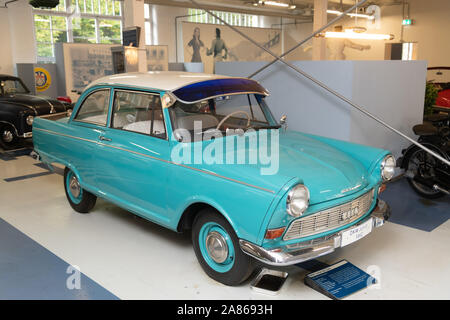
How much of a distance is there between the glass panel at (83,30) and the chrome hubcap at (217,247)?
16.2 meters

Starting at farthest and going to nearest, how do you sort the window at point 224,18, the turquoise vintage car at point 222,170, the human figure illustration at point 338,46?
the window at point 224,18 → the human figure illustration at point 338,46 → the turquoise vintage car at point 222,170

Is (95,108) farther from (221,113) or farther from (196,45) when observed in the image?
(196,45)

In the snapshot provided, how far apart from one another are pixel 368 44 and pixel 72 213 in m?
18.3

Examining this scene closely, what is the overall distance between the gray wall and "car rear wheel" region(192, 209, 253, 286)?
2.98 meters

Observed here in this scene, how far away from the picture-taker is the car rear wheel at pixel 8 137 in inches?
315

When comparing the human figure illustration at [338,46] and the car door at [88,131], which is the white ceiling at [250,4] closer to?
the human figure illustration at [338,46]

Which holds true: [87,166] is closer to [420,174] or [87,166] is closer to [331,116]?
[331,116]

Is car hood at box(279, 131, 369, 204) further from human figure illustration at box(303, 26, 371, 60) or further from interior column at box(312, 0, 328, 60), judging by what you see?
human figure illustration at box(303, 26, 371, 60)

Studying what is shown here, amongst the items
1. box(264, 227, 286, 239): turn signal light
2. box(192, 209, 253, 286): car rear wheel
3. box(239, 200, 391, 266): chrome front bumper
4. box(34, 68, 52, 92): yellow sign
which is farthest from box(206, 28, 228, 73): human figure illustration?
box(264, 227, 286, 239): turn signal light

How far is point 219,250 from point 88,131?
206 cm

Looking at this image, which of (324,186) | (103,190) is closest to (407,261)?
(324,186)

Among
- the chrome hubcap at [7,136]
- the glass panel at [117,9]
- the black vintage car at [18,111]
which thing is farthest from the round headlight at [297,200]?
the glass panel at [117,9]

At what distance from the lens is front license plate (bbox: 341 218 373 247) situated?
311 cm

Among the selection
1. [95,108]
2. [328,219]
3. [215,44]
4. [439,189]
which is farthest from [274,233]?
[215,44]
